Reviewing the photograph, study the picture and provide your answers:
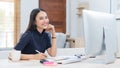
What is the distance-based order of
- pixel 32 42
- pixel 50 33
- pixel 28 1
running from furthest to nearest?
pixel 28 1 < pixel 50 33 < pixel 32 42

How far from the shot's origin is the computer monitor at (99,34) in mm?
1699

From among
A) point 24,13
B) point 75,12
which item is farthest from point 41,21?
point 75,12

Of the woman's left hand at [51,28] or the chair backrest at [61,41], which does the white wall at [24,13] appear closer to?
the chair backrest at [61,41]

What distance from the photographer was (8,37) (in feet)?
14.0

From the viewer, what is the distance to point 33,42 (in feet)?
7.24

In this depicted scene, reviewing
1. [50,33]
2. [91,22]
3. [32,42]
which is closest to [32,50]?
[32,42]

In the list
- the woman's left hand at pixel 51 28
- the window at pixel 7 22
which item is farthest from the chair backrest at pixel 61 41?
the woman's left hand at pixel 51 28

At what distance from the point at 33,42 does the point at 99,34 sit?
0.73 m

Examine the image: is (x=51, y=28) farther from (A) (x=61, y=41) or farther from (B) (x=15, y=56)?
(A) (x=61, y=41)

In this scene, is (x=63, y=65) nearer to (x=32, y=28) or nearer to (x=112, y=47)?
(x=112, y=47)

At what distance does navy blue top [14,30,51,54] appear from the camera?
2.14 m

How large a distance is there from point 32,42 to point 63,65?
653 millimetres

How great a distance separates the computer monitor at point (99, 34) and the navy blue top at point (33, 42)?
25.8 inches

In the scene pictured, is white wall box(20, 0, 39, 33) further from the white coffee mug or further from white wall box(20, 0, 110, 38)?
the white coffee mug
